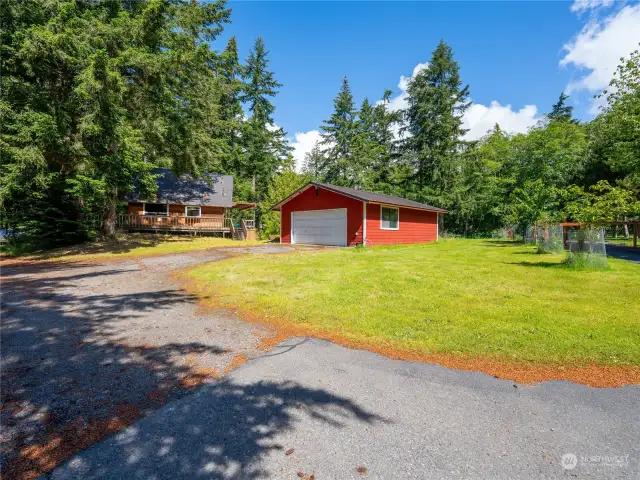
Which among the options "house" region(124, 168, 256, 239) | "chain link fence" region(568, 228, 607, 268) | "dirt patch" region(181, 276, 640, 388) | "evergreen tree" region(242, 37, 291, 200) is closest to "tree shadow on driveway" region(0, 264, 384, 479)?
"dirt patch" region(181, 276, 640, 388)

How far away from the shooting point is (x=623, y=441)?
6.95 ft

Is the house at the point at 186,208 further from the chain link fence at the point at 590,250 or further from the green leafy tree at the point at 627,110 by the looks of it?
the green leafy tree at the point at 627,110

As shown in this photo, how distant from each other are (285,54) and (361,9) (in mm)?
5531

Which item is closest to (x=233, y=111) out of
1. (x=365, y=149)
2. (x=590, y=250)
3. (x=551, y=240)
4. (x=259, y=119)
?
(x=259, y=119)

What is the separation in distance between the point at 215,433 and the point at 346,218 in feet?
51.2

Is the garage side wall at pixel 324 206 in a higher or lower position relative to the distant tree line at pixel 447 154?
lower

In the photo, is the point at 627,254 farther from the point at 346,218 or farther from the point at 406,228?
the point at 346,218

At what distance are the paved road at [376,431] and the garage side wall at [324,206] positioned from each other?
549 inches

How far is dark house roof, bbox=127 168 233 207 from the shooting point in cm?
2488

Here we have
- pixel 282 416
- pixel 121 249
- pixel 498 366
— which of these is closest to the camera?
pixel 282 416

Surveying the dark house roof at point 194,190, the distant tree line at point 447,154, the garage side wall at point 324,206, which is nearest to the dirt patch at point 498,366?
the garage side wall at point 324,206

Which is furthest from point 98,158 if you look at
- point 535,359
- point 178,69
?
point 535,359

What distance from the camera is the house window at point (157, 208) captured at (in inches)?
982

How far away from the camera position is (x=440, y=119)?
30359mm
